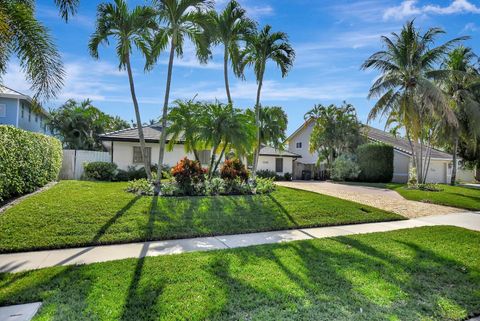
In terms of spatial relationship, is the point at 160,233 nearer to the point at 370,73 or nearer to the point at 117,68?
the point at 117,68

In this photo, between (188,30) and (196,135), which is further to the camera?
(196,135)

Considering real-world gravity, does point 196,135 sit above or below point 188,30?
below

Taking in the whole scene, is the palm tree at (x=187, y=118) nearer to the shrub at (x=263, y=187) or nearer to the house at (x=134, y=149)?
the shrub at (x=263, y=187)

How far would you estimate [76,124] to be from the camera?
25922mm

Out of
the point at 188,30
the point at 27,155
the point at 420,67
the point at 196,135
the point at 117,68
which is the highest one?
the point at 420,67

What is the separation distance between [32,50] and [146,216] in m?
4.94

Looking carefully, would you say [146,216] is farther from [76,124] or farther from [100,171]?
[76,124]

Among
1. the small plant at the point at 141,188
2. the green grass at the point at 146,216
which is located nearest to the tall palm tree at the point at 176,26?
the small plant at the point at 141,188

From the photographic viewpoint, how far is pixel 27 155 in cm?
908

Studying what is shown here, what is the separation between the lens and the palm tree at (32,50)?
644cm

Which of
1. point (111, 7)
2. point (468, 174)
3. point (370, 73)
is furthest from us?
point (468, 174)

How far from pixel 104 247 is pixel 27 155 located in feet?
18.5

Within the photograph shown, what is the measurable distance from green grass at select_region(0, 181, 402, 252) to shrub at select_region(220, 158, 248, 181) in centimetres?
141

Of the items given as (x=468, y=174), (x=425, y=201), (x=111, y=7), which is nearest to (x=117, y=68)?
(x=111, y=7)
